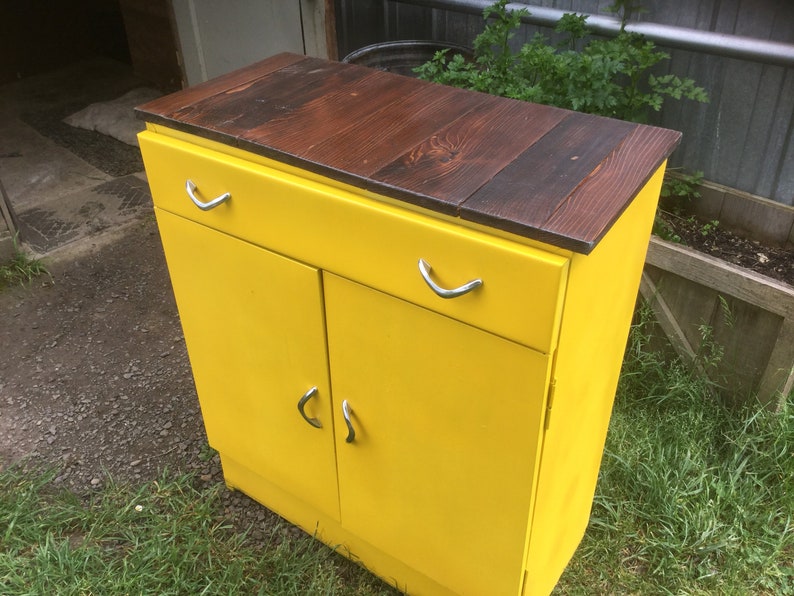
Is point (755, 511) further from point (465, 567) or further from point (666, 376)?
point (465, 567)

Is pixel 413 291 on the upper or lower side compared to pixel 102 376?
upper

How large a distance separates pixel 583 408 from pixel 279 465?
0.83 meters

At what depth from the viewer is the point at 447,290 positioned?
3.94 ft

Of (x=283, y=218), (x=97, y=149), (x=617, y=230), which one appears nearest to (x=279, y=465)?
(x=283, y=218)

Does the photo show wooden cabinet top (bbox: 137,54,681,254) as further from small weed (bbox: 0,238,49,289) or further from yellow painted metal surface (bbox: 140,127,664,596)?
small weed (bbox: 0,238,49,289)

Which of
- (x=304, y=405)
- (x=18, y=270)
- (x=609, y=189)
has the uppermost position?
(x=609, y=189)

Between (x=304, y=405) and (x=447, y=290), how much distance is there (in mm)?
Result: 600

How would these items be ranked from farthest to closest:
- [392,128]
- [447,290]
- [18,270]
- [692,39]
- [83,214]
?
[83,214] < [18,270] < [692,39] < [392,128] < [447,290]

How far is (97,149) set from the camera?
4266mm

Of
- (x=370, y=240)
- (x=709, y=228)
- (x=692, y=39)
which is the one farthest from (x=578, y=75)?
(x=370, y=240)

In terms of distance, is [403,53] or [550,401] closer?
[550,401]

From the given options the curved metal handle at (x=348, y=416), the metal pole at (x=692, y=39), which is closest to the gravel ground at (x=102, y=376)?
the curved metal handle at (x=348, y=416)

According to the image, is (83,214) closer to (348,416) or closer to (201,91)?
(201,91)

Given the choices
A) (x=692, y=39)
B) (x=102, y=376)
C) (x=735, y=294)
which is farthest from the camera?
(x=102, y=376)
